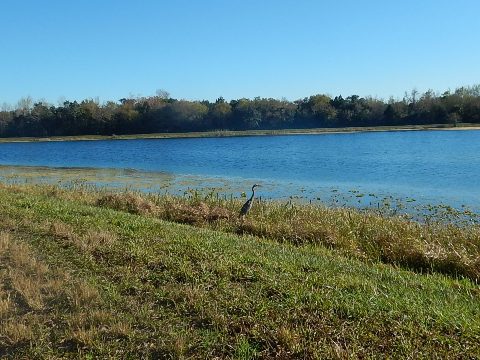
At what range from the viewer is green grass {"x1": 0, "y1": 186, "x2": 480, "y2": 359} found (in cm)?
443

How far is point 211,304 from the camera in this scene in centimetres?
527

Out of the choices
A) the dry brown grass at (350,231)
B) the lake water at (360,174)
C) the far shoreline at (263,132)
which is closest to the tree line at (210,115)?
the far shoreline at (263,132)

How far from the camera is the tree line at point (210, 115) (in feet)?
355

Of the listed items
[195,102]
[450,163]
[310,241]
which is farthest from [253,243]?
[195,102]

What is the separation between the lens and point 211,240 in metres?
8.46

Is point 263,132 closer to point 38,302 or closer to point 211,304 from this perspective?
point 38,302

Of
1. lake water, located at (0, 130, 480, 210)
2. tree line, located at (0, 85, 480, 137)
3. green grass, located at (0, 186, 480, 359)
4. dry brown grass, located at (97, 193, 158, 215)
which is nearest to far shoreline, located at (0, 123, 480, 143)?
tree line, located at (0, 85, 480, 137)

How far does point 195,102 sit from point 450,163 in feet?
297

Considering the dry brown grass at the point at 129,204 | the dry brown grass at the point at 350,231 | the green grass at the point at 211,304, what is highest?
the green grass at the point at 211,304

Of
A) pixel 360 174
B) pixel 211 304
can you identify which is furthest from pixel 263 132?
pixel 211 304

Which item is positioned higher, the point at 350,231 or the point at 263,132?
the point at 263,132

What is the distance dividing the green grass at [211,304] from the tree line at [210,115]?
342 ft

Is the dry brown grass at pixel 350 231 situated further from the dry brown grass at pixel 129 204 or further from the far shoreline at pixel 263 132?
the far shoreline at pixel 263 132

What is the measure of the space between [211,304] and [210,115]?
370 feet
